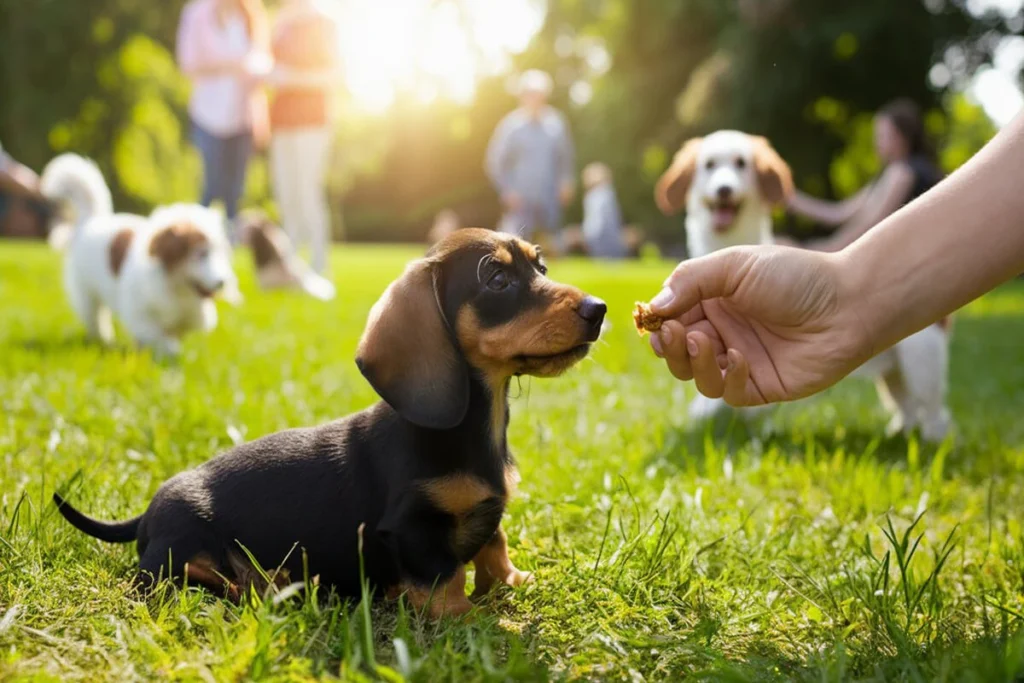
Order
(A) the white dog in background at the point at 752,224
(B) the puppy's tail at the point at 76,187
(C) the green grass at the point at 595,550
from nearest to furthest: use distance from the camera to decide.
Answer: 1. (C) the green grass at the point at 595,550
2. (A) the white dog in background at the point at 752,224
3. (B) the puppy's tail at the point at 76,187

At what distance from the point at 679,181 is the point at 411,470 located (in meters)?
3.93

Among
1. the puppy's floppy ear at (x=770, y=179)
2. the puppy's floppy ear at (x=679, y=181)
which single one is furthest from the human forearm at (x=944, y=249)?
the puppy's floppy ear at (x=679, y=181)

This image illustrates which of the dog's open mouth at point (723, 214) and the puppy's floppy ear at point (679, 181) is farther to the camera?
the puppy's floppy ear at point (679, 181)

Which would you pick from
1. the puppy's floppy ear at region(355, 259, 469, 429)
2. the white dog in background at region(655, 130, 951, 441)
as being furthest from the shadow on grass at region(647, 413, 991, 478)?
the puppy's floppy ear at region(355, 259, 469, 429)

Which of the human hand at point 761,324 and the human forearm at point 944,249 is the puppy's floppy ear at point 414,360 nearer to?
the human hand at point 761,324

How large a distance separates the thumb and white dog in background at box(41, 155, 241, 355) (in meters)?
4.39

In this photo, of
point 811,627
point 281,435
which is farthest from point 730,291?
point 281,435

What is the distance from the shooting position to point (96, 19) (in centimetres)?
3056

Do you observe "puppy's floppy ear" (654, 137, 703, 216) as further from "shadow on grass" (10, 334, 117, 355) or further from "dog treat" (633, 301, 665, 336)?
"shadow on grass" (10, 334, 117, 355)

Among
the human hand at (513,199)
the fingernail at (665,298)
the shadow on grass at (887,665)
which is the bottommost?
the shadow on grass at (887,665)

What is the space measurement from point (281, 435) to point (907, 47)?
22.1m

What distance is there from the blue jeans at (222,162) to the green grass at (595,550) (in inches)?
196

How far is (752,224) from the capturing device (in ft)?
17.7

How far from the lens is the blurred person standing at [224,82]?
955 centimetres
